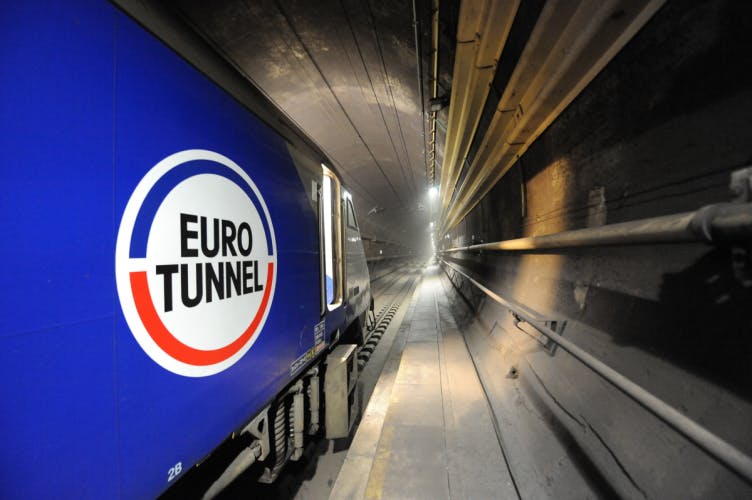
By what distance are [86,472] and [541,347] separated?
3.31m

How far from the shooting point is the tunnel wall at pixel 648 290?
1334mm

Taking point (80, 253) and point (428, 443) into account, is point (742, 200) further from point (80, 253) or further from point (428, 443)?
point (428, 443)

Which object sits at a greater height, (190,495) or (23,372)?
(23,372)

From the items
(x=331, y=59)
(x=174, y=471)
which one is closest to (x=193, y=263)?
(x=174, y=471)

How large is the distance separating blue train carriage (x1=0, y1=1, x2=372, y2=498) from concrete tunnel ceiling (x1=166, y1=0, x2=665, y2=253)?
7.62ft

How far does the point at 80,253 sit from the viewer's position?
90 cm

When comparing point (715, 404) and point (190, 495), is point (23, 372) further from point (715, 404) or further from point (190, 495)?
point (715, 404)

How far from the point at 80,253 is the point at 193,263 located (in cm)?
41

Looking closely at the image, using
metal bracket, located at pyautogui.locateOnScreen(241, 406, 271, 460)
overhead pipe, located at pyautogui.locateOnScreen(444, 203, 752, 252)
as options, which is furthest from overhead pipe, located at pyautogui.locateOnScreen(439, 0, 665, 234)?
metal bracket, located at pyautogui.locateOnScreen(241, 406, 271, 460)

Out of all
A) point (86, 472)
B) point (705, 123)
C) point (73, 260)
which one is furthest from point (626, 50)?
point (86, 472)

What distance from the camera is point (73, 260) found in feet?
2.91

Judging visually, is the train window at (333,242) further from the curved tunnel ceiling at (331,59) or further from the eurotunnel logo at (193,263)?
the curved tunnel ceiling at (331,59)

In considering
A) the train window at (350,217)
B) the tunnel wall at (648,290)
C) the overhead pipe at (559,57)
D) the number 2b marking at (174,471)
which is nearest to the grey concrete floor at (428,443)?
the tunnel wall at (648,290)

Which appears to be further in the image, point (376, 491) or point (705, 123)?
point (376, 491)
